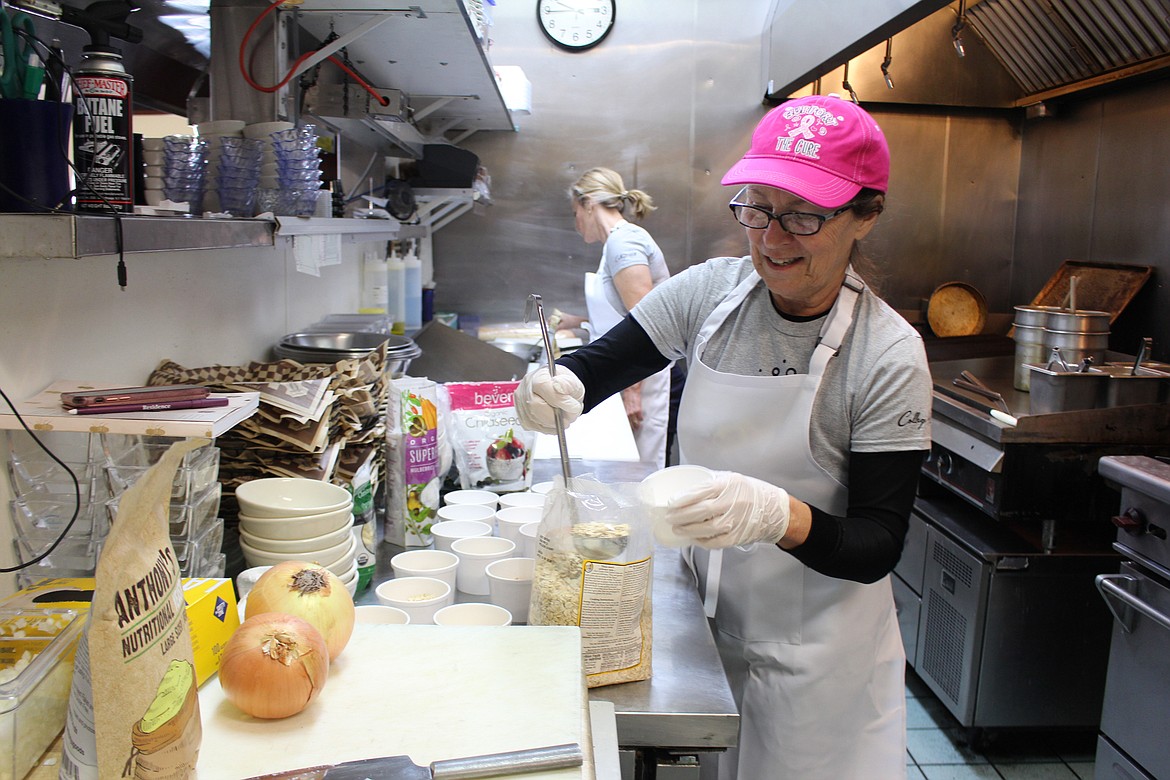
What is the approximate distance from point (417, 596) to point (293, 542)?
0.22 m

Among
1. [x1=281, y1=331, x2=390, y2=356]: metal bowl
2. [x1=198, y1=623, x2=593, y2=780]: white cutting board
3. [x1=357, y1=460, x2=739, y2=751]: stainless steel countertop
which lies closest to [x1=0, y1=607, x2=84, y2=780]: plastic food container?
[x1=198, y1=623, x2=593, y2=780]: white cutting board

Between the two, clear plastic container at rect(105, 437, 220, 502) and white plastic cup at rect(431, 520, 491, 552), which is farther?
white plastic cup at rect(431, 520, 491, 552)

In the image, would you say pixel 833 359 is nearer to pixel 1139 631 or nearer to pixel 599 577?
pixel 599 577

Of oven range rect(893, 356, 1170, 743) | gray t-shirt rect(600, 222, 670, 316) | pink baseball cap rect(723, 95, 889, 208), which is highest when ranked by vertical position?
pink baseball cap rect(723, 95, 889, 208)

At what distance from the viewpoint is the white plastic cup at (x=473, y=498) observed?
6.22 ft

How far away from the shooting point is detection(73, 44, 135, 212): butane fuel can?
1.04m

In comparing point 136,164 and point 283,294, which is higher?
point 136,164

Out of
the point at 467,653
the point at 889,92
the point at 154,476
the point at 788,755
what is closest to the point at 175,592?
the point at 154,476

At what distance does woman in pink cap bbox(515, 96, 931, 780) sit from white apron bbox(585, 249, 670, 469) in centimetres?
213

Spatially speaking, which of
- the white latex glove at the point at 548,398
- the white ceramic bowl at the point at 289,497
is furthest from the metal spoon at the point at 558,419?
the white ceramic bowl at the point at 289,497

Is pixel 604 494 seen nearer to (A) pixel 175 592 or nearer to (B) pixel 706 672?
(B) pixel 706 672

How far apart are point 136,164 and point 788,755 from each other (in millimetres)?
1474

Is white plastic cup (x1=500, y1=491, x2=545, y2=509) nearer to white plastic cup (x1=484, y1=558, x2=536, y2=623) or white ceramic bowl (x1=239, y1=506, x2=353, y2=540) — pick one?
white plastic cup (x1=484, y1=558, x2=536, y2=623)

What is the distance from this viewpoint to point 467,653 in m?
1.10
